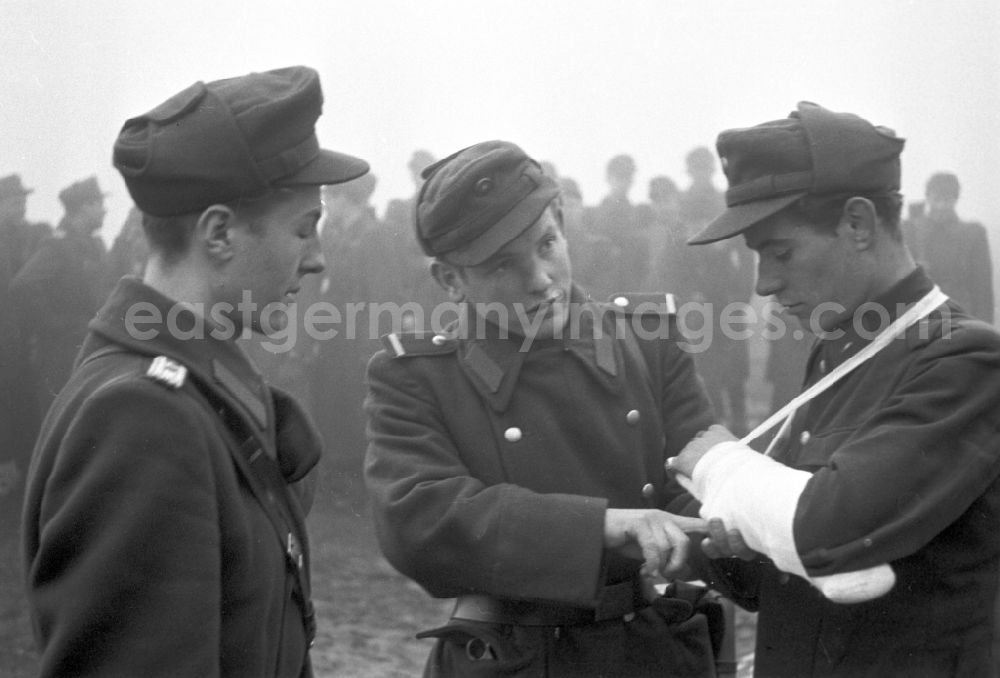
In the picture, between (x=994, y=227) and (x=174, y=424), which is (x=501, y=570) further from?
(x=994, y=227)

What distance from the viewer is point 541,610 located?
265 cm

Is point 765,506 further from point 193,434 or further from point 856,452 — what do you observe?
point 193,434

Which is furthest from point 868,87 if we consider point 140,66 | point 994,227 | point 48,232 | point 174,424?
point 174,424

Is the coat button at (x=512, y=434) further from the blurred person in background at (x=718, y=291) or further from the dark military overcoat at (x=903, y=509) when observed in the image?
the blurred person in background at (x=718, y=291)

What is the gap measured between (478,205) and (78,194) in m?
4.27

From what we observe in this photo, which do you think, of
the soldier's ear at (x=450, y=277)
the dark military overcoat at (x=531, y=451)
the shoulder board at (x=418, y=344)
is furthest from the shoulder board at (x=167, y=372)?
the soldier's ear at (x=450, y=277)

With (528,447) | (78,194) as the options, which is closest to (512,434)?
(528,447)

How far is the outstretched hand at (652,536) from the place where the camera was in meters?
2.46

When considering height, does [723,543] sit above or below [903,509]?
below

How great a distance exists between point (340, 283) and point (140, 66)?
5.83 ft

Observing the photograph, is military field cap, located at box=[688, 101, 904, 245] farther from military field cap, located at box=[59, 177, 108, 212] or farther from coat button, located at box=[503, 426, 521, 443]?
military field cap, located at box=[59, 177, 108, 212]

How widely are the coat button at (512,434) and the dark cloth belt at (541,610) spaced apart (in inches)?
15.6

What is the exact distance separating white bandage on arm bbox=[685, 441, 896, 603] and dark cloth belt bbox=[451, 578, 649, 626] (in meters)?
0.35

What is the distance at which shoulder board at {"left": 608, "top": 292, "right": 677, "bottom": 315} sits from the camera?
2941mm
